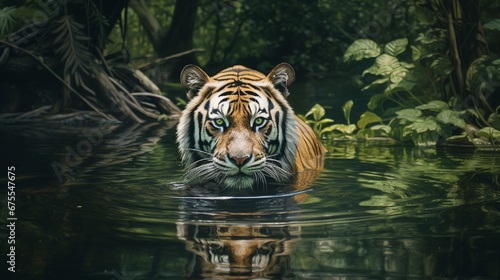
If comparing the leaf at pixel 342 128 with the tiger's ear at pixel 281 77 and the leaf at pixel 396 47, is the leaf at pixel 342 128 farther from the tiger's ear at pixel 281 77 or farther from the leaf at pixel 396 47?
the tiger's ear at pixel 281 77

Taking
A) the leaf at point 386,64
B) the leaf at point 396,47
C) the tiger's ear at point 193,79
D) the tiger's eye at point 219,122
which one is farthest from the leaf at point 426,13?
the tiger's eye at point 219,122

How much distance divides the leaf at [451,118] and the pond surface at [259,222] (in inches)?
25.7

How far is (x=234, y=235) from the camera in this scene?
4.35m

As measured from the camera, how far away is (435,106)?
8.31 meters

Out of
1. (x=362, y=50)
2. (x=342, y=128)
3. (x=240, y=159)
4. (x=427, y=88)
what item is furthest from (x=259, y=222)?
(x=427, y=88)

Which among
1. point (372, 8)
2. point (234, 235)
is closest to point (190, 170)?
point (234, 235)

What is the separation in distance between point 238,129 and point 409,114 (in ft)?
10.4

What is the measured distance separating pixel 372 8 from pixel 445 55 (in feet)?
31.1

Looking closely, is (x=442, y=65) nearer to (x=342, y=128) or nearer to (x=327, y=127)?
(x=342, y=128)

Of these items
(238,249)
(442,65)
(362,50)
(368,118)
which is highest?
(362,50)

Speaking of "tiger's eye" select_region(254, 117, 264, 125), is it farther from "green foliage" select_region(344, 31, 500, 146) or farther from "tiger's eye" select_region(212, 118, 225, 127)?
"green foliage" select_region(344, 31, 500, 146)

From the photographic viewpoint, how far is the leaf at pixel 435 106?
8273mm

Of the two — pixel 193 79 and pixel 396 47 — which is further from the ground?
pixel 396 47

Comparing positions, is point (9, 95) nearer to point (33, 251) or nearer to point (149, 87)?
point (149, 87)
